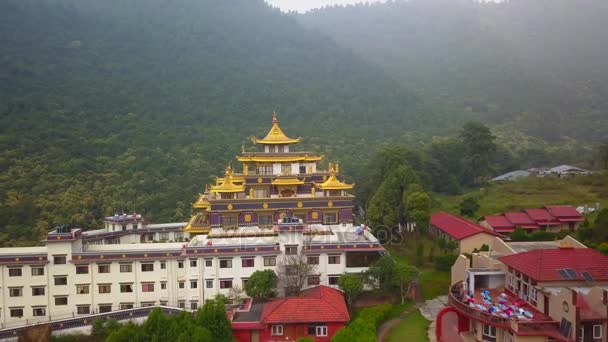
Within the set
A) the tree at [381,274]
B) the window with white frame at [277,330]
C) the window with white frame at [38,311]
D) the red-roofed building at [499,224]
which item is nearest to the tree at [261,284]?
the window with white frame at [277,330]

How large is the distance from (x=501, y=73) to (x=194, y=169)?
55599 mm

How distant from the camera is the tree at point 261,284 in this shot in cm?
1997

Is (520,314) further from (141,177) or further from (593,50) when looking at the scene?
(593,50)

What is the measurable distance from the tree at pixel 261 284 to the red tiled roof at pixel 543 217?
15858 mm

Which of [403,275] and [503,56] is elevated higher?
[503,56]

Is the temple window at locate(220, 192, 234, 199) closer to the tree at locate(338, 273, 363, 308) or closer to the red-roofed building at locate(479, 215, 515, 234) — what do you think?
the tree at locate(338, 273, 363, 308)

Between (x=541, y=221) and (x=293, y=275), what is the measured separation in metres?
15.2

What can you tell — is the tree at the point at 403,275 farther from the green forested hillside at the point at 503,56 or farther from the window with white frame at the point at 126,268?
the green forested hillside at the point at 503,56

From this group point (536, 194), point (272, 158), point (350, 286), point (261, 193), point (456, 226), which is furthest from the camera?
point (536, 194)

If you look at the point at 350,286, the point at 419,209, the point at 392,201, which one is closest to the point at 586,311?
the point at 350,286

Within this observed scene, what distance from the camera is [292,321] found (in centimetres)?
1753

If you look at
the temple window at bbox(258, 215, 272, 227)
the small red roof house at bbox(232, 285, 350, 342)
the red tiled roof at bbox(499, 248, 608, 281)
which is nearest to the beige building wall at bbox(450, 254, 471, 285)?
the red tiled roof at bbox(499, 248, 608, 281)

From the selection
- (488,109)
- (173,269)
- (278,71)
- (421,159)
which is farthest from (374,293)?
(278,71)

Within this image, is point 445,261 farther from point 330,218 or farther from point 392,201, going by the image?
point 330,218
